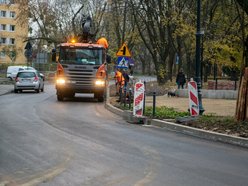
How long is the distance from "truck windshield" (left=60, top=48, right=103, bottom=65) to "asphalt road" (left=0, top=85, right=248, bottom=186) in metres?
12.2

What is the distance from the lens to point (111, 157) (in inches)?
409

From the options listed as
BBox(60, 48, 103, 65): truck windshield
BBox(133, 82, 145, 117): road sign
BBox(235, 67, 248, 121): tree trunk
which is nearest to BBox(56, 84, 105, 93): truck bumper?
BBox(60, 48, 103, 65): truck windshield

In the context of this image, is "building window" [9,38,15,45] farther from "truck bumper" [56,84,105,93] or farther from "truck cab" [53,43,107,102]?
"truck cab" [53,43,107,102]

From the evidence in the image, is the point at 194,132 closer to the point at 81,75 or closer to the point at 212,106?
the point at 212,106

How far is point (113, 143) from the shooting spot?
41.0 ft

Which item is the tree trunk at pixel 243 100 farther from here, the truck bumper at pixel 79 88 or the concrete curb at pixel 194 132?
the truck bumper at pixel 79 88

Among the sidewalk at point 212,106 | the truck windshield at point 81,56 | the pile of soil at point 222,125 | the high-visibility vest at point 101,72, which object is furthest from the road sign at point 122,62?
the pile of soil at point 222,125

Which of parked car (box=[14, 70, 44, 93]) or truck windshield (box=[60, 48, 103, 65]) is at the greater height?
truck windshield (box=[60, 48, 103, 65])

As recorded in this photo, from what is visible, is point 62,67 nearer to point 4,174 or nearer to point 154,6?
point 154,6

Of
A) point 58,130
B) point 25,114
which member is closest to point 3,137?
point 58,130

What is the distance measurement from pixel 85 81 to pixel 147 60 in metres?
93.7

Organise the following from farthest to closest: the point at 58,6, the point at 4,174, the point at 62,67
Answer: the point at 58,6 < the point at 62,67 < the point at 4,174

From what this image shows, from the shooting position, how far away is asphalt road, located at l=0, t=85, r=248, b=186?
8320 millimetres

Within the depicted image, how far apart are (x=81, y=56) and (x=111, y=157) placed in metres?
18.6
